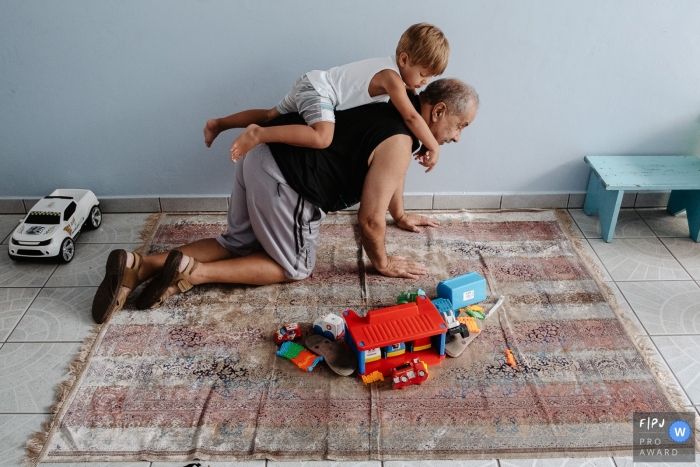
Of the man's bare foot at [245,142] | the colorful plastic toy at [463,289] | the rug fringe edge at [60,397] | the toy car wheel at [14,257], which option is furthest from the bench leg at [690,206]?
the toy car wheel at [14,257]

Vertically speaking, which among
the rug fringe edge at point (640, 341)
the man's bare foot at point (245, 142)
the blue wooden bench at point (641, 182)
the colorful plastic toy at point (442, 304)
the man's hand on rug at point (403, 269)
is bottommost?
the rug fringe edge at point (640, 341)

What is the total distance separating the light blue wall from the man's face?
0.53 m

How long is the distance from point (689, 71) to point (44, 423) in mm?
2759

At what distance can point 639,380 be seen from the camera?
1.86 meters

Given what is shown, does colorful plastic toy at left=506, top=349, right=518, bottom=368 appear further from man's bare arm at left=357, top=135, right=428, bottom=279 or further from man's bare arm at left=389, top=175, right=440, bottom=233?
man's bare arm at left=389, top=175, right=440, bottom=233

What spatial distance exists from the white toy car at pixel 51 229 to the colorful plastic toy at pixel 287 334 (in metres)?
1.03

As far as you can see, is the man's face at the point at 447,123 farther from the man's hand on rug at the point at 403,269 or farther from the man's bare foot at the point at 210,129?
the man's bare foot at the point at 210,129

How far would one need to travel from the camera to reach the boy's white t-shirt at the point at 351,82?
6.70 ft

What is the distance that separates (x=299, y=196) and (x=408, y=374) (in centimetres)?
71

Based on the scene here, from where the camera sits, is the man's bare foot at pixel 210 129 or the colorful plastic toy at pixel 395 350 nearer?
the colorful plastic toy at pixel 395 350

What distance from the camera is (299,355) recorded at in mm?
1924

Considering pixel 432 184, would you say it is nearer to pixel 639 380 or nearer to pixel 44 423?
pixel 639 380

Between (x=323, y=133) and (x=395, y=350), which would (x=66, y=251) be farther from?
(x=395, y=350)

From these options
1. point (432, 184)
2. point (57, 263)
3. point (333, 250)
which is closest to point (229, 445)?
→ point (333, 250)
